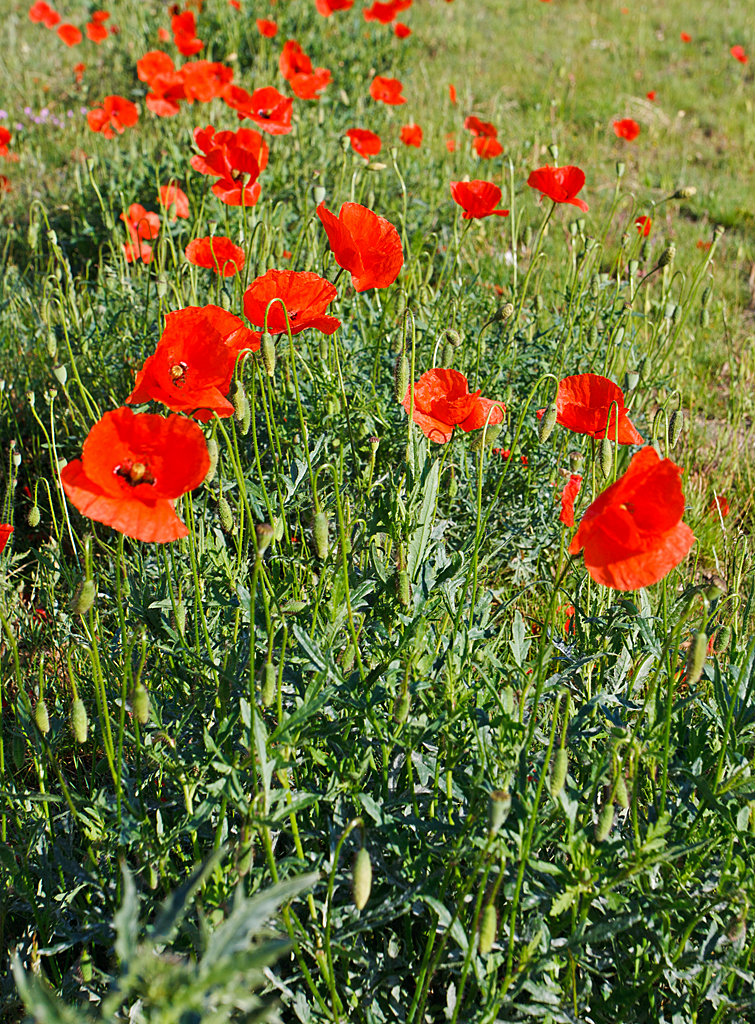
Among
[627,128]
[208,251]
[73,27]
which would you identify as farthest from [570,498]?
[73,27]

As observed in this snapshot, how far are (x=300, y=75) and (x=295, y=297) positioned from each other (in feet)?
7.92

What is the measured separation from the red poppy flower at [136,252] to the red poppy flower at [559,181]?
1542 millimetres

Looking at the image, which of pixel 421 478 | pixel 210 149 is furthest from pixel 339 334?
pixel 421 478

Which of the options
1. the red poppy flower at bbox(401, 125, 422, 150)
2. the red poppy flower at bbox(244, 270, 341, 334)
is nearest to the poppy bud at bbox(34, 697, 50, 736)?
the red poppy flower at bbox(244, 270, 341, 334)

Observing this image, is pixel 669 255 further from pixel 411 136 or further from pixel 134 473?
pixel 411 136

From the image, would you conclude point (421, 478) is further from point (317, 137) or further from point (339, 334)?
point (317, 137)

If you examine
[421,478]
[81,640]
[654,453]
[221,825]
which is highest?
[654,453]

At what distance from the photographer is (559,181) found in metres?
2.40

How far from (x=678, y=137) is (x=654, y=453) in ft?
21.0

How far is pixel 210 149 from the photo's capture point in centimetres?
268

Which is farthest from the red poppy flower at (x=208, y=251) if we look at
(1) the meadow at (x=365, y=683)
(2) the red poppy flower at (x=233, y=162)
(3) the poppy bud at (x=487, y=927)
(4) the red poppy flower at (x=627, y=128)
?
(4) the red poppy flower at (x=627, y=128)

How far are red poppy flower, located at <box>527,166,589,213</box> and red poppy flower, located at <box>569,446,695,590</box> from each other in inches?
55.3

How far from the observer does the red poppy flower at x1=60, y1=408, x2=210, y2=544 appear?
1.23 m

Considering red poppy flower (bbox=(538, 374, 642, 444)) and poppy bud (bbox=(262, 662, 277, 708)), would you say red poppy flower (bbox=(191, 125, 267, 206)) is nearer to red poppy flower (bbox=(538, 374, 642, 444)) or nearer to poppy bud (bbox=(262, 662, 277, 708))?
red poppy flower (bbox=(538, 374, 642, 444))
